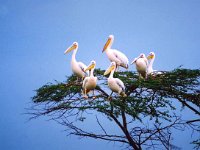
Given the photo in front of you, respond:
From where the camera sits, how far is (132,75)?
39.2 feet

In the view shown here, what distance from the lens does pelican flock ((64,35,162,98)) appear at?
397 inches

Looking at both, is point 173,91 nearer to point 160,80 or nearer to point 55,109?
point 160,80

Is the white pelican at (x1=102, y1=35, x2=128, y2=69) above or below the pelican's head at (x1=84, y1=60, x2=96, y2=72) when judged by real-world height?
above

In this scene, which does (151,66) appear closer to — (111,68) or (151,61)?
(151,61)

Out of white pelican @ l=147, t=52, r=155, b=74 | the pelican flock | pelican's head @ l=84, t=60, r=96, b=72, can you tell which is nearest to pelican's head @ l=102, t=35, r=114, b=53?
the pelican flock

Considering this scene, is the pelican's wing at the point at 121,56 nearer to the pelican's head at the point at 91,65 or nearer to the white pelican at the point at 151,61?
the white pelican at the point at 151,61

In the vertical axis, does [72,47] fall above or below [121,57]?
above

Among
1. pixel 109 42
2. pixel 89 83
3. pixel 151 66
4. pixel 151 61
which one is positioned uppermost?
pixel 109 42

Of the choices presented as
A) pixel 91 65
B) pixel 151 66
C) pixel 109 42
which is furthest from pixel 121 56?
pixel 91 65

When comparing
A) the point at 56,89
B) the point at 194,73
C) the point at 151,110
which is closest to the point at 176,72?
the point at 194,73

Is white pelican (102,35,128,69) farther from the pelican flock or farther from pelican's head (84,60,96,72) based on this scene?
pelican's head (84,60,96,72)

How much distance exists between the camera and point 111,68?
1080cm

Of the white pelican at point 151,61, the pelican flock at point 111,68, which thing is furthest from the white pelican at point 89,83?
the white pelican at point 151,61

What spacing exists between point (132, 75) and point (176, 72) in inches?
61.2
